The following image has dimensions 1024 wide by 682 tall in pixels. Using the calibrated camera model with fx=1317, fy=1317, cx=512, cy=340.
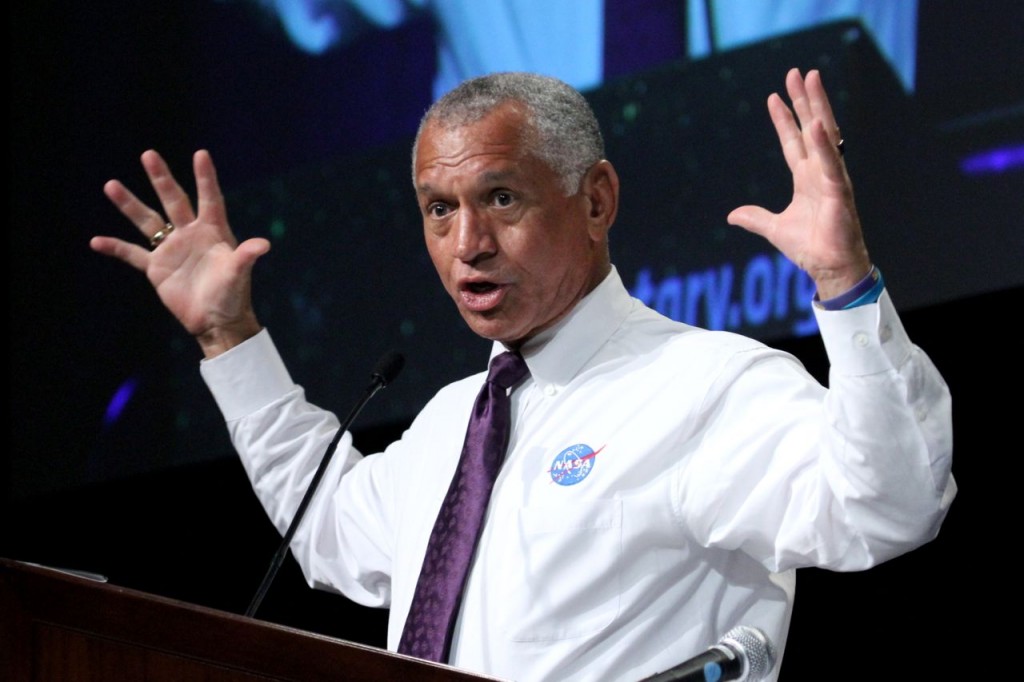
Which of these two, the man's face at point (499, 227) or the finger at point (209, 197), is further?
the finger at point (209, 197)

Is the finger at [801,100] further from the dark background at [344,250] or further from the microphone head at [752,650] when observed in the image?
the dark background at [344,250]

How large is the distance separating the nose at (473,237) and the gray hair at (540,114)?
0.47 feet

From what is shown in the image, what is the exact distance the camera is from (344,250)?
350 cm

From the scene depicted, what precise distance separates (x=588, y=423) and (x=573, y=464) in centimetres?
8

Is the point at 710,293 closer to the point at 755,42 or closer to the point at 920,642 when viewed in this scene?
the point at 755,42

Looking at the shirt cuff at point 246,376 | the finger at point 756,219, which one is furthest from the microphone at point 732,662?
the shirt cuff at point 246,376

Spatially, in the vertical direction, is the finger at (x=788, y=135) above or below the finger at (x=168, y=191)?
above

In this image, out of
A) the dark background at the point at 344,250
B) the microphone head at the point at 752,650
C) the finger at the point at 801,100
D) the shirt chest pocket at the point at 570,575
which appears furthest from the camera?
the dark background at the point at 344,250

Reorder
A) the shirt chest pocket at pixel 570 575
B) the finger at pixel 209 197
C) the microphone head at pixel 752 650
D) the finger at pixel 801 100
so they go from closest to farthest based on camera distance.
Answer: the microphone head at pixel 752 650 → the finger at pixel 801 100 → the shirt chest pocket at pixel 570 575 → the finger at pixel 209 197

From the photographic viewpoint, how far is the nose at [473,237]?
6.75ft

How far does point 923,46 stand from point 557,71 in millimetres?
859

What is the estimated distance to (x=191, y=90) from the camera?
3.77 m

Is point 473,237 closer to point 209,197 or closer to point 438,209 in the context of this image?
point 438,209

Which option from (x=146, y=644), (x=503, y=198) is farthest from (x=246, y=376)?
(x=146, y=644)
